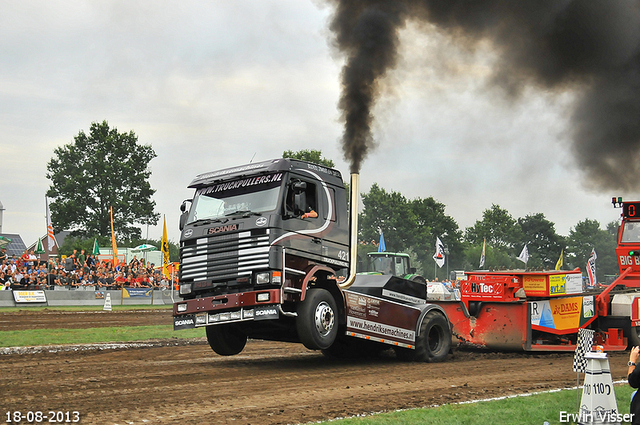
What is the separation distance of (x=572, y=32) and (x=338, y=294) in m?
9.38

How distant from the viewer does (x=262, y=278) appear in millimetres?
10328

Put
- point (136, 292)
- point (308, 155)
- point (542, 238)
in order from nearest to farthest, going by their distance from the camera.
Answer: point (136, 292)
point (308, 155)
point (542, 238)

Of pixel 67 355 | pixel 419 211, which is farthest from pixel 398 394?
pixel 419 211

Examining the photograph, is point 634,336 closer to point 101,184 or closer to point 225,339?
point 225,339

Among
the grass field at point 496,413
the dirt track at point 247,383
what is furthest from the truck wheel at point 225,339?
the grass field at point 496,413

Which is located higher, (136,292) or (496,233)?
(496,233)

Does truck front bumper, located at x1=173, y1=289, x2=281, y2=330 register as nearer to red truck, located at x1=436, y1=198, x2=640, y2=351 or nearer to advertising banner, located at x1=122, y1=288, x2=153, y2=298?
red truck, located at x1=436, y1=198, x2=640, y2=351

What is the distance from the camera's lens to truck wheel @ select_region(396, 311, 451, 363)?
41.8 feet

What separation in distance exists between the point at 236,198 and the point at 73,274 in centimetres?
2377

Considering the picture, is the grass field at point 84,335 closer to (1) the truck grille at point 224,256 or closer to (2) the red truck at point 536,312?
(1) the truck grille at point 224,256

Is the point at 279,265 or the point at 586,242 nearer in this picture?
the point at 279,265

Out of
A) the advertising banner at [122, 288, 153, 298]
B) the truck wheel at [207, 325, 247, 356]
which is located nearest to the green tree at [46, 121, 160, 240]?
the advertising banner at [122, 288, 153, 298]

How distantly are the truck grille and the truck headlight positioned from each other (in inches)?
4.8

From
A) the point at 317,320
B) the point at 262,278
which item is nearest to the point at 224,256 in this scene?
the point at 262,278
